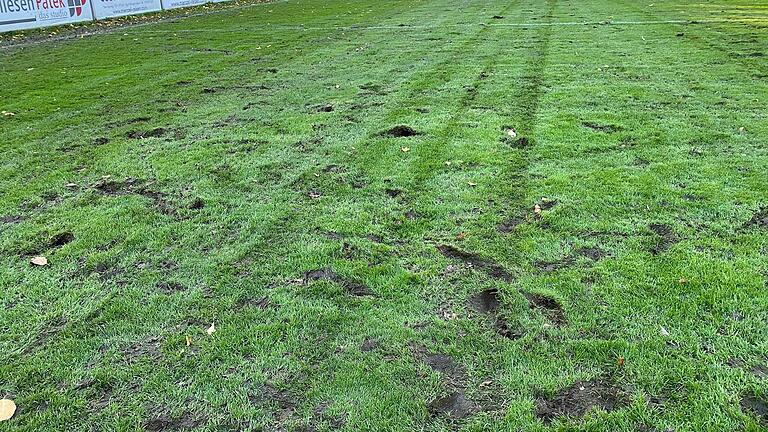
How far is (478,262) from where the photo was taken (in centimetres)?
305

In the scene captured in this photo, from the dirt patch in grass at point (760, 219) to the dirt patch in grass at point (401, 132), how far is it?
109 inches

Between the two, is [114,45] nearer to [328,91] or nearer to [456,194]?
[328,91]

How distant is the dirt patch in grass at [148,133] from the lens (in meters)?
5.41

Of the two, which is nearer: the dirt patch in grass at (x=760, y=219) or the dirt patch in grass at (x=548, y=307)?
the dirt patch in grass at (x=548, y=307)

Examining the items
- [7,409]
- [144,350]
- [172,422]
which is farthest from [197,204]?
[172,422]

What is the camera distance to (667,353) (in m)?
2.31

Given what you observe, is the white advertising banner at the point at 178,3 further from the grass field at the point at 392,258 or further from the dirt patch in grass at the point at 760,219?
the dirt patch in grass at the point at 760,219

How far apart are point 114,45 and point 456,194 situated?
10.6 meters

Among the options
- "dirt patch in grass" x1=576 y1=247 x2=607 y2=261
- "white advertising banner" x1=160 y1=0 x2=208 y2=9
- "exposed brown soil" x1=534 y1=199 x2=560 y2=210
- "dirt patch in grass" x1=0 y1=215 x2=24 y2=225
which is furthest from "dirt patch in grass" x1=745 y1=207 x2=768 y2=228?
"white advertising banner" x1=160 y1=0 x2=208 y2=9

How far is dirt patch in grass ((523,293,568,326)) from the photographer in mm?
2557

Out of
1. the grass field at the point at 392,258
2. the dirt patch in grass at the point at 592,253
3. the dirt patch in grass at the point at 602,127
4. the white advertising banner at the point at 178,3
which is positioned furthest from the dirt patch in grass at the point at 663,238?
the white advertising banner at the point at 178,3

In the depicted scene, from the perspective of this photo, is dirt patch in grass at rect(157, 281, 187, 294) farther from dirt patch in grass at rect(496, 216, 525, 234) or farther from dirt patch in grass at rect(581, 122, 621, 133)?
dirt patch in grass at rect(581, 122, 621, 133)

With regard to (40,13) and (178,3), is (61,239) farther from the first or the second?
(178,3)

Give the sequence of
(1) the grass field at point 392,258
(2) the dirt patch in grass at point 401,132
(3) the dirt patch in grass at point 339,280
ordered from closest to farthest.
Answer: (1) the grass field at point 392,258
(3) the dirt patch in grass at point 339,280
(2) the dirt patch in grass at point 401,132
